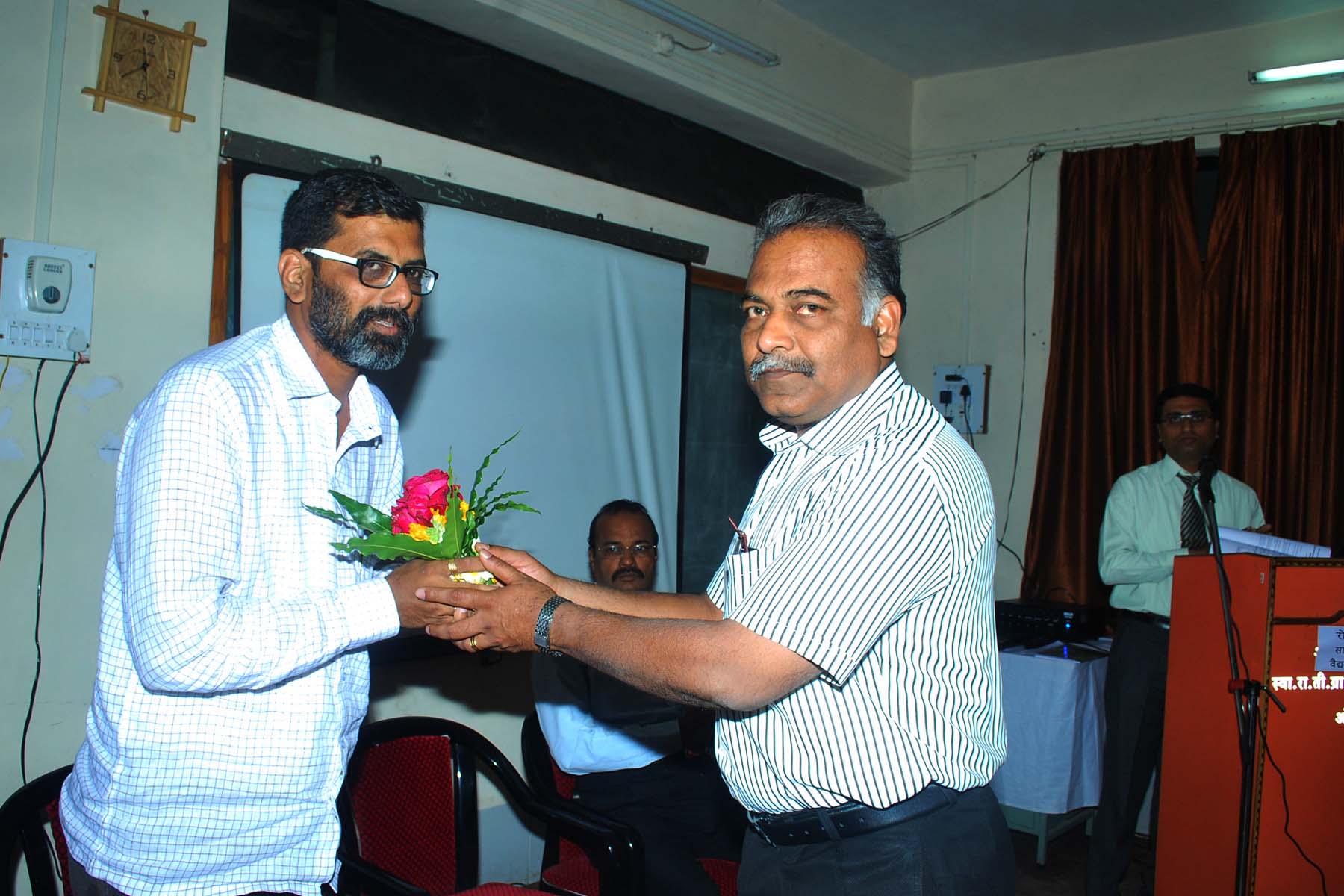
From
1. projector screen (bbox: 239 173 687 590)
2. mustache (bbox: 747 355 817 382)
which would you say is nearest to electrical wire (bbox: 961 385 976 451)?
projector screen (bbox: 239 173 687 590)

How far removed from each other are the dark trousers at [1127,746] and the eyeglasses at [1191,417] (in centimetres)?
96

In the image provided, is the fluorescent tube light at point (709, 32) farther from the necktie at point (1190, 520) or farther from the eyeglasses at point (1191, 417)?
the necktie at point (1190, 520)

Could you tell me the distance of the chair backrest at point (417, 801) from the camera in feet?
9.69

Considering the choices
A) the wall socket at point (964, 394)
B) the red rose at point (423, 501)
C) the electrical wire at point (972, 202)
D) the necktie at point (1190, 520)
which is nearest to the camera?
the red rose at point (423, 501)

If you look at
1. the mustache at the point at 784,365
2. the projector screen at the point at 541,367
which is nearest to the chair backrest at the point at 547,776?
the projector screen at the point at 541,367

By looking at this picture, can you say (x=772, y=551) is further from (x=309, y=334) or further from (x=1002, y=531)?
(x=1002, y=531)

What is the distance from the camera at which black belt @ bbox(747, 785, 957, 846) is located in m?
1.68

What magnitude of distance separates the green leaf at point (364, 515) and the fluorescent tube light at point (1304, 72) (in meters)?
4.79

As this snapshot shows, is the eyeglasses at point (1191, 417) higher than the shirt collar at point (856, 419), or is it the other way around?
the eyeglasses at point (1191, 417)

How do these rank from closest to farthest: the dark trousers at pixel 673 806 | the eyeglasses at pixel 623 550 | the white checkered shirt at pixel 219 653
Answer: the white checkered shirt at pixel 219 653
the dark trousers at pixel 673 806
the eyeglasses at pixel 623 550

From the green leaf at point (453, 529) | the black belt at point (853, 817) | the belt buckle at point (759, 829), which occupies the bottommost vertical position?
the belt buckle at point (759, 829)

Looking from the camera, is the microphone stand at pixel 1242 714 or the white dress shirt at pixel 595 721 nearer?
the microphone stand at pixel 1242 714

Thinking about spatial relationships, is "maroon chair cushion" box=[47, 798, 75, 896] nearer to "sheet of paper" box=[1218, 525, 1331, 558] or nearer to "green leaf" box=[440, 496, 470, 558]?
"green leaf" box=[440, 496, 470, 558]

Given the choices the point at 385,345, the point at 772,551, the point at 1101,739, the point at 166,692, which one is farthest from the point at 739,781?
the point at 1101,739
